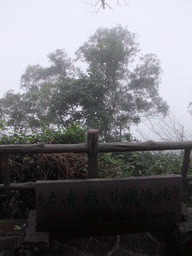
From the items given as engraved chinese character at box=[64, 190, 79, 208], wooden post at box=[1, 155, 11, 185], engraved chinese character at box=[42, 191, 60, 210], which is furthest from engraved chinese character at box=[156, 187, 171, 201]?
wooden post at box=[1, 155, 11, 185]

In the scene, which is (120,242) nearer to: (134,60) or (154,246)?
(154,246)

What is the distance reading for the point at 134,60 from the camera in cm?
981

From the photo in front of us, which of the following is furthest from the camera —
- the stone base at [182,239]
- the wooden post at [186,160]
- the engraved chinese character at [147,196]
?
the wooden post at [186,160]

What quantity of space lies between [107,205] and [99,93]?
678cm

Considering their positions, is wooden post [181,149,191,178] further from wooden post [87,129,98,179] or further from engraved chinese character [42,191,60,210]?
engraved chinese character [42,191,60,210]

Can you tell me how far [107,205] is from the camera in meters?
1.66

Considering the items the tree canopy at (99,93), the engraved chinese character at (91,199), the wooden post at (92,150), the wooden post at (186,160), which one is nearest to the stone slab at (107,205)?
the engraved chinese character at (91,199)

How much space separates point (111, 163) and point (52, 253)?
1.16 meters

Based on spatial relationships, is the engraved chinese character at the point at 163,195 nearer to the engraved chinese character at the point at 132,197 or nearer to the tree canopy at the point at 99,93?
the engraved chinese character at the point at 132,197

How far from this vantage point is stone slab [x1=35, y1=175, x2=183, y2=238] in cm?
159

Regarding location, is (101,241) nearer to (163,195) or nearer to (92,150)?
(163,195)

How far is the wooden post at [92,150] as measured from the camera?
1740 millimetres

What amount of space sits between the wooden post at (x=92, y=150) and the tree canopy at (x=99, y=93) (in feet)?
19.3

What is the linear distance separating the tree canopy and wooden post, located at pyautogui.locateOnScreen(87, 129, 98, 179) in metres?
5.89
